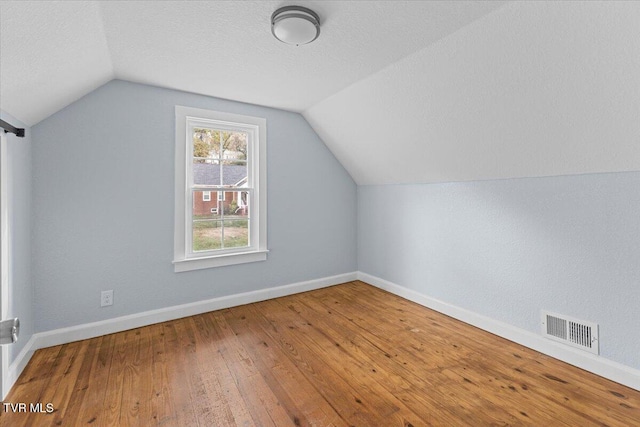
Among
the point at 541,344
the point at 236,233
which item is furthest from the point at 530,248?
the point at 236,233

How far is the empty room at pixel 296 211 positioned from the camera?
5.25 ft

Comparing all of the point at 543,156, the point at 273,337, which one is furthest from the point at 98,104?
the point at 543,156

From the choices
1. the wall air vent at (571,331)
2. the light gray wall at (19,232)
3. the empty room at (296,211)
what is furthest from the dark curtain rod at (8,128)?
the wall air vent at (571,331)

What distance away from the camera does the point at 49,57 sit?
1.59 m

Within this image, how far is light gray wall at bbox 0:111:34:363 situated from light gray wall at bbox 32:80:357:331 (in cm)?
9

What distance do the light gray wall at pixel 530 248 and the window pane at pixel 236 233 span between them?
181 centimetres

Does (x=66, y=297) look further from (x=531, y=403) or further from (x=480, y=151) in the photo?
(x=480, y=151)

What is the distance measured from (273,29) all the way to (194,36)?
1.87 feet

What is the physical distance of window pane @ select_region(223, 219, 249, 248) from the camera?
3.24 metres

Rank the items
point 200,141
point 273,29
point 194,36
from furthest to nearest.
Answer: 1. point 200,141
2. point 194,36
3. point 273,29

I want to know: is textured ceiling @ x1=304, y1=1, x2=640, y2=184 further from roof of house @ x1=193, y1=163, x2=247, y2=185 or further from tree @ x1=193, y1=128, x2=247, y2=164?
roof of house @ x1=193, y1=163, x2=247, y2=185

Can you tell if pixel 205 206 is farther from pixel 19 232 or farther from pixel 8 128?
pixel 8 128

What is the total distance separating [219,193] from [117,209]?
952 mm

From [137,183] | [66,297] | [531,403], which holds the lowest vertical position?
[531,403]
